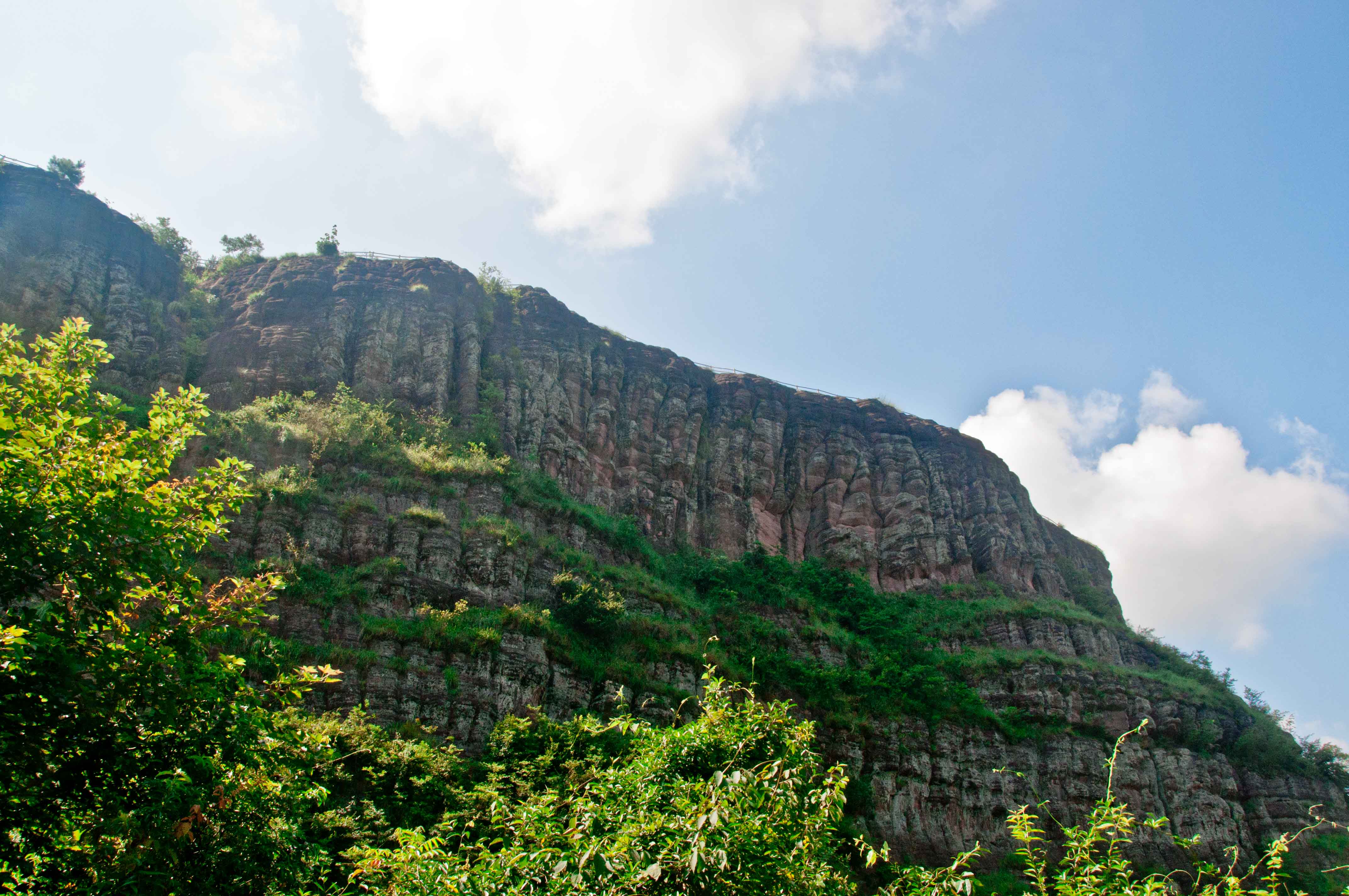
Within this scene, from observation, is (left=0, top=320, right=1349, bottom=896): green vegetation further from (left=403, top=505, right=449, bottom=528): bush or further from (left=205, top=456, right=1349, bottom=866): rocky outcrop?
(left=403, top=505, right=449, bottom=528): bush

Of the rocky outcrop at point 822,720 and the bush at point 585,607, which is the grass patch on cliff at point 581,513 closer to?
the rocky outcrop at point 822,720

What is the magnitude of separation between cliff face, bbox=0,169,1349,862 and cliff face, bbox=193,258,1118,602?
155 millimetres

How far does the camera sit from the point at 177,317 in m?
39.2

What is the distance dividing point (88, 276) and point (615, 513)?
25318mm

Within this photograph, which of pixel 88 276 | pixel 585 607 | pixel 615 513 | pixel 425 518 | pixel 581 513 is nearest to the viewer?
pixel 585 607

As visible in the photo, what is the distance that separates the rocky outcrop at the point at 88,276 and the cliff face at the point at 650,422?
2.50 metres

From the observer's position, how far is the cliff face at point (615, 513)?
86.6ft

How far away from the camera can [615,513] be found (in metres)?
41.2

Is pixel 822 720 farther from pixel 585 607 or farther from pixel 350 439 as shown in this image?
pixel 350 439

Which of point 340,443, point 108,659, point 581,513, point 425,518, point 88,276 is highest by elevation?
point 88,276

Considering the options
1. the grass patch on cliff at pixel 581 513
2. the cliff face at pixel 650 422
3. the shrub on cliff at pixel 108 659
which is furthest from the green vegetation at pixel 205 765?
the cliff face at pixel 650 422

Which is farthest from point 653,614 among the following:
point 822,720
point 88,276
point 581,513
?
point 88,276

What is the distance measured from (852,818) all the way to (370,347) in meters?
29.1

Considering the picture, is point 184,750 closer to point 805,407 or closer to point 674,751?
point 674,751
